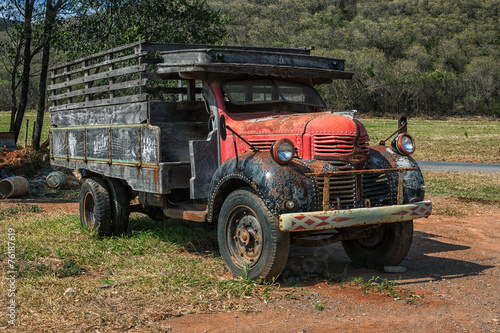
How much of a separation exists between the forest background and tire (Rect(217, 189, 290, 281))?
9498mm

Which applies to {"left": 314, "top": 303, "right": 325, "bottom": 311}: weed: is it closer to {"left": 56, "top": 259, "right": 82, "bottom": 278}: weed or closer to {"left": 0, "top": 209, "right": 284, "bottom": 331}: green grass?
{"left": 0, "top": 209, "right": 284, "bottom": 331}: green grass

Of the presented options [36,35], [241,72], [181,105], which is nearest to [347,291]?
[241,72]

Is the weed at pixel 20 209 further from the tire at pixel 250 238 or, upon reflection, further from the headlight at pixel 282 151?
the headlight at pixel 282 151

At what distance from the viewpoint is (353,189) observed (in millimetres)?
5594

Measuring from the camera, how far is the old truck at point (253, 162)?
A: 5312 mm

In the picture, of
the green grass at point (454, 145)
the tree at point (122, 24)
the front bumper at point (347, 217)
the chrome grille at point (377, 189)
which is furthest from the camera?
the green grass at point (454, 145)

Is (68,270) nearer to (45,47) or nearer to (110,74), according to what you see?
(110,74)

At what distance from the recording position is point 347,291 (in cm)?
537

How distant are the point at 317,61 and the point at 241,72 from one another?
1.14m

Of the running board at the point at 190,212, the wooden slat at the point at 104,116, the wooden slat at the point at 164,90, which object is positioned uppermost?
the wooden slat at the point at 164,90

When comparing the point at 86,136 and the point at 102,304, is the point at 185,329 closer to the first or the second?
the point at 102,304

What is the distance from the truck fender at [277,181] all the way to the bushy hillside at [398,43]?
1122 inches

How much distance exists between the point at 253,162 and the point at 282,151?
36 centimetres

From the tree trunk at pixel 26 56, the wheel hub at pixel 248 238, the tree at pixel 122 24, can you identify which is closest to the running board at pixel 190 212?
the wheel hub at pixel 248 238
